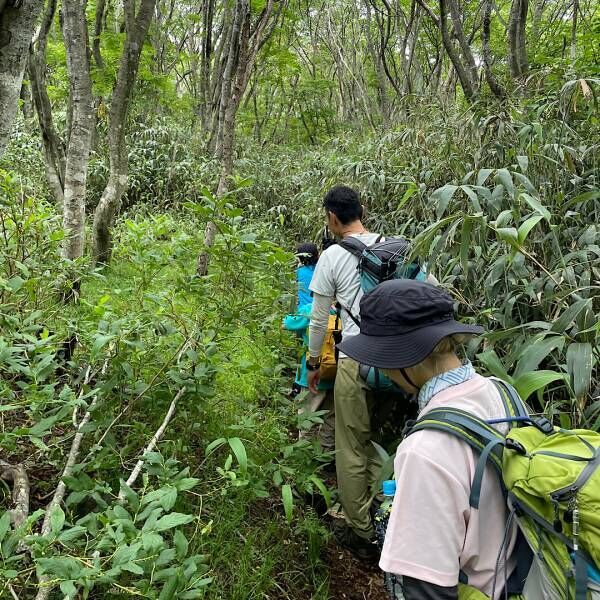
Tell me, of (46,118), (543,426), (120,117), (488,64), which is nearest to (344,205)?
(543,426)

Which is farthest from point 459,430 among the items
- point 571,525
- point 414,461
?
point 571,525

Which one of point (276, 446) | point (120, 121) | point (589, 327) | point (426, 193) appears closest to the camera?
point (589, 327)

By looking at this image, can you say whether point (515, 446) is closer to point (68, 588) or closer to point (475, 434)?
point (475, 434)

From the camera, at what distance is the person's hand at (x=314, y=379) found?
3.43 metres

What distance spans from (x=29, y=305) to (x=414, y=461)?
2456mm

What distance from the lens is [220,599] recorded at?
2199 mm

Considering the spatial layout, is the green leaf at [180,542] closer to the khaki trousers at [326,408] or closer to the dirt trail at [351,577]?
the dirt trail at [351,577]

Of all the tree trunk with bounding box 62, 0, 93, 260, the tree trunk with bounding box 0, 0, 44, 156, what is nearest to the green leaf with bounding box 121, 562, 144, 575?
the tree trunk with bounding box 0, 0, 44, 156

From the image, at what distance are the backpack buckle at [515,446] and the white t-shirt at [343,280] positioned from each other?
1824 mm

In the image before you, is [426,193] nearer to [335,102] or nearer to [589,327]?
[589,327]

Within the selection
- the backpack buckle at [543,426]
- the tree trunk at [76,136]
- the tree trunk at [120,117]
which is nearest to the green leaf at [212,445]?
the backpack buckle at [543,426]

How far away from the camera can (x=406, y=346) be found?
139cm

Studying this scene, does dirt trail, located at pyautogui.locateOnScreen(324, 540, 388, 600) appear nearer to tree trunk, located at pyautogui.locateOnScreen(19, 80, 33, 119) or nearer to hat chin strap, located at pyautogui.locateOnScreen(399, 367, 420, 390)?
hat chin strap, located at pyautogui.locateOnScreen(399, 367, 420, 390)

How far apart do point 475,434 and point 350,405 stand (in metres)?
1.85
